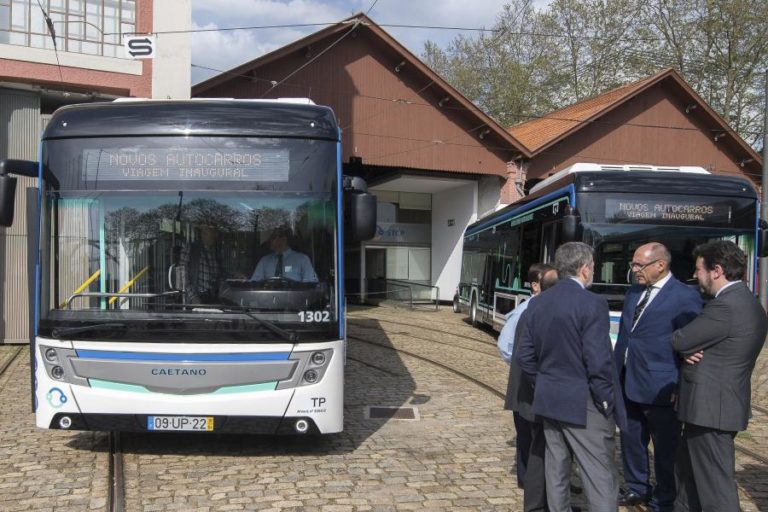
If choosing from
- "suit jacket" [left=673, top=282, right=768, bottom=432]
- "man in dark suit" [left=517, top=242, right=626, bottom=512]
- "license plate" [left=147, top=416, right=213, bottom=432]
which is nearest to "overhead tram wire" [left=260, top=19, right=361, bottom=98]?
"license plate" [left=147, top=416, right=213, bottom=432]

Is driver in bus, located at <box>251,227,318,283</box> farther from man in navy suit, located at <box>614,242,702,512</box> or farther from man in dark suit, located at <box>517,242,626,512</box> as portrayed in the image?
man in navy suit, located at <box>614,242,702,512</box>

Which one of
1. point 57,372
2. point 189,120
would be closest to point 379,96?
point 189,120

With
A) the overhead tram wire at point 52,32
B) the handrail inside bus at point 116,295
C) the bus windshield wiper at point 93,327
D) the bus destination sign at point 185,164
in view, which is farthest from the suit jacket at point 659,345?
the overhead tram wire at point 52,32

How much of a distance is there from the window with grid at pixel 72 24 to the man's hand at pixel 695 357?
1257cm

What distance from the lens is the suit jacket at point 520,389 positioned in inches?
166

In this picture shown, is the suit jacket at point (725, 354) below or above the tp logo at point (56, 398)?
above

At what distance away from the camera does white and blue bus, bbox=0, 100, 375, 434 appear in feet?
17.7

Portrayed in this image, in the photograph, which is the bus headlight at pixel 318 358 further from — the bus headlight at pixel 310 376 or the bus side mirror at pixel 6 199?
the bus side mirror at pixel 6 199

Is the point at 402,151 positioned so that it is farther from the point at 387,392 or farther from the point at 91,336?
the point at 91,336

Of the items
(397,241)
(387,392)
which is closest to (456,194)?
(397,241)

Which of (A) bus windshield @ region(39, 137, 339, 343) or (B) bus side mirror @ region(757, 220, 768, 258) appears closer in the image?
(A) bus windshield @ region(39, 137, 339, 343)

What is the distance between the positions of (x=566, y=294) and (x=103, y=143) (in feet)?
12.9

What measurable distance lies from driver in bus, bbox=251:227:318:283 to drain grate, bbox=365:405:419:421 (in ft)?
8.04

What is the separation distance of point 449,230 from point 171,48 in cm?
1533
